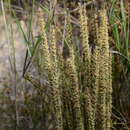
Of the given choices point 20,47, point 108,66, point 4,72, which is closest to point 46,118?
point 108,66

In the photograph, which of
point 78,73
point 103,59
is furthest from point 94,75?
point 78,73

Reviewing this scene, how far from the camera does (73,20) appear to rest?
204cm

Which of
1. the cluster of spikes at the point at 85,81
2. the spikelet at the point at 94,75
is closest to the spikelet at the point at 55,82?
the cluster of spikes at the point at 85,81

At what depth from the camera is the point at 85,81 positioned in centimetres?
129

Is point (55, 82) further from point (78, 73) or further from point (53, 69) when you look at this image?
point (78, 73)

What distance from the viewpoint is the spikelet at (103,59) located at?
118 cm

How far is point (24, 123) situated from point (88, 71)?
48 centimetres

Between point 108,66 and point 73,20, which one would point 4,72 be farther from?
point 108,66

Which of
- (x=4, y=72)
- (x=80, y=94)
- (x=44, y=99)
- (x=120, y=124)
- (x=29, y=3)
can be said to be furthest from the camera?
(x=29, y=3)

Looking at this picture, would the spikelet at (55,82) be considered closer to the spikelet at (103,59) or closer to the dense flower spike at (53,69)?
the dense flower spike at (53,69)

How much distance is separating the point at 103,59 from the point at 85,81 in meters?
0.13

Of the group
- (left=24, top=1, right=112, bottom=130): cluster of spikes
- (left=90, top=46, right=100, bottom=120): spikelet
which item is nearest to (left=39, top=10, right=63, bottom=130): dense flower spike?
(left=24, top=1, right=112, bottom=130): cluster of spikes

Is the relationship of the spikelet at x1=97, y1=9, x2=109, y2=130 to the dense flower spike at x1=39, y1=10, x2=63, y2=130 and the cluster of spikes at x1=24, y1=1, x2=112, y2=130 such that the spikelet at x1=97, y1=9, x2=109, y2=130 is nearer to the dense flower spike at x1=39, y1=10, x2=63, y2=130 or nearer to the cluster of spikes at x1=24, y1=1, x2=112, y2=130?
the cluster of spikes at x1=24, y1=1, x2=112, y2=130

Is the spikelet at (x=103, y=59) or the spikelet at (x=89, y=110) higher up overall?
the spikelet at (x=103, y=59)
